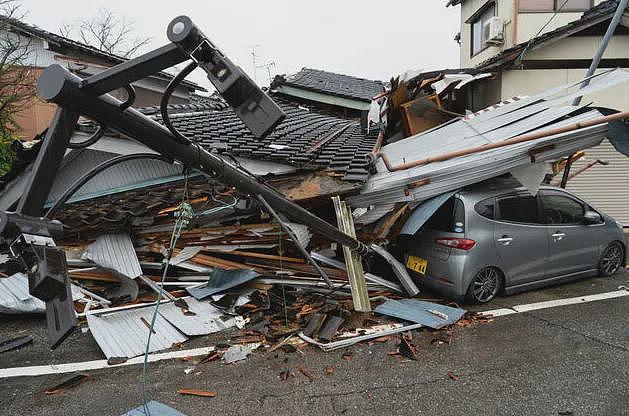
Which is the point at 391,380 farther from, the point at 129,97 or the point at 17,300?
the point at 17,300

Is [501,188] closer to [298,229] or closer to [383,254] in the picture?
[383,254]

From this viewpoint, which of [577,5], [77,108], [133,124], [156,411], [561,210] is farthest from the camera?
[577,5]

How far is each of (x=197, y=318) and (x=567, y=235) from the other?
5.58 metres

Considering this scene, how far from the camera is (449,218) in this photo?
5.78 metres

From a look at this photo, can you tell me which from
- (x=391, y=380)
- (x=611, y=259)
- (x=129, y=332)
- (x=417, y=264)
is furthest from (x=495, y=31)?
(x=129, y=332)

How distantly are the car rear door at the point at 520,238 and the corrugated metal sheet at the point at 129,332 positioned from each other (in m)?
4.43

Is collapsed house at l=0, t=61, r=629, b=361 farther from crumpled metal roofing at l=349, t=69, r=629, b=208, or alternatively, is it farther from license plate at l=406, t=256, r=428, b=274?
license plate at l=406, t=256, r=428, b=274

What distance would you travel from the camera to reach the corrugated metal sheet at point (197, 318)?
496cm

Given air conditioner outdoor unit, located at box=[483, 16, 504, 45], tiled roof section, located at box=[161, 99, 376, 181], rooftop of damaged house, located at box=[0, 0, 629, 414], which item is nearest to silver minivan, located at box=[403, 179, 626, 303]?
rooftop of damaged house, located at box=[0, 0, 629, 414]

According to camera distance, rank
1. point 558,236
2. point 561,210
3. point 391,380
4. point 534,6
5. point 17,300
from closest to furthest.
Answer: point 391,380
point 17,300
point 558,236
point 561,210
point 534,6

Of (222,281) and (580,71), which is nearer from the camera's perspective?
(222,281)

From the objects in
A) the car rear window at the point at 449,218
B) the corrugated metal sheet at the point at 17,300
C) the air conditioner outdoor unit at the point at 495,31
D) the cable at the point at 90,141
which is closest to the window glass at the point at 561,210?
the car rear window at the point at 449,218

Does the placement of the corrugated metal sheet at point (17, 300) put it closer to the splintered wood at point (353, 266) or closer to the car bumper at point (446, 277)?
the splintered wood at point (353, 266)

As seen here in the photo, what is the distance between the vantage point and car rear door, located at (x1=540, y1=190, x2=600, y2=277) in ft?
20.5
